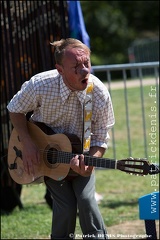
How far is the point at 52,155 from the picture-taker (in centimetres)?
480

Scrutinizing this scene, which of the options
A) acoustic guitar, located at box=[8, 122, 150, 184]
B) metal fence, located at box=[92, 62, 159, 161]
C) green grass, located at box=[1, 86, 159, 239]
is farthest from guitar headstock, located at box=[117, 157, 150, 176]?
metal fence, located at box=[92, 62, 159, 161]

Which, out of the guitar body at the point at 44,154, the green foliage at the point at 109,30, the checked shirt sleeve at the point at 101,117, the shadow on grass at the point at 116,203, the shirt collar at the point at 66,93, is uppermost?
the shirt collar at the point at 66,93

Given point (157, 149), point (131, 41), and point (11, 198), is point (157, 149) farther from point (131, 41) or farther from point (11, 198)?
point (131, 41)

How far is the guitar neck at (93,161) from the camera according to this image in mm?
4319

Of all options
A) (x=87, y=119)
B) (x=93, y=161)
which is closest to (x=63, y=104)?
(x=87, y=119)

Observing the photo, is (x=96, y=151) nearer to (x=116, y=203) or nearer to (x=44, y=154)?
(x=44, y=154)

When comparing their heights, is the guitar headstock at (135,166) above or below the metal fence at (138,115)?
above

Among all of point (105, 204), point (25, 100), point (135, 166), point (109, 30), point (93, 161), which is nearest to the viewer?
point (135, 166)

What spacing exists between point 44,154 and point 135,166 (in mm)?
859

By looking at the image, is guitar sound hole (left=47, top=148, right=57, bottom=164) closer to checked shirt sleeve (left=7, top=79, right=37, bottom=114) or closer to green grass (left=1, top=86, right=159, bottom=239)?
checked shirt sleeve (left=7, top=79, right=37, bottom=114)

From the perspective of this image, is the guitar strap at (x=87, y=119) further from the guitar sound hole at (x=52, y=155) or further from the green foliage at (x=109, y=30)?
the green foliage at (x=109, y=30)

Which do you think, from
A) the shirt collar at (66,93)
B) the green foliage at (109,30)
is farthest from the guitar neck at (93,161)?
the green foliage at (109,30)

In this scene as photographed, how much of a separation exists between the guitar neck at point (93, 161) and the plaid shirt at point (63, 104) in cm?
19

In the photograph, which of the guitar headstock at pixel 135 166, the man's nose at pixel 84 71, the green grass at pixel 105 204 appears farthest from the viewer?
the green grass at pixel 105 204
